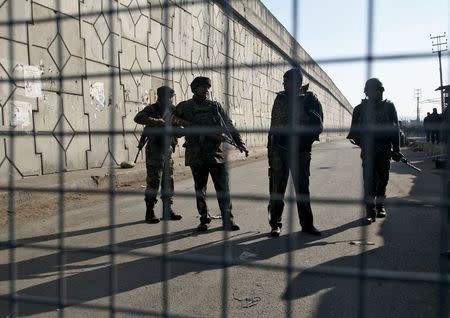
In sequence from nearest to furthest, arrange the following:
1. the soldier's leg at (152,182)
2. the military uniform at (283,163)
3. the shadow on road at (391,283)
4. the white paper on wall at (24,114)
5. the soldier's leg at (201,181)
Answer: the shadow on road at (391,283)
the military uniform at (283,163)
the soldier's leg at (201,181)
the soldier's leg at (152,182)
the white paper on wall at (24,114)

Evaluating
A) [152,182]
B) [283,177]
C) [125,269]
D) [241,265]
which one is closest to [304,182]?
[283,177]

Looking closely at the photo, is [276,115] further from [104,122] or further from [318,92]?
[104,122]

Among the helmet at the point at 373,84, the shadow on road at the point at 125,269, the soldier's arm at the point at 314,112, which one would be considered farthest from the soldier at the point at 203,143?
the helmet at the point at 373,84

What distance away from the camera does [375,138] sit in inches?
126

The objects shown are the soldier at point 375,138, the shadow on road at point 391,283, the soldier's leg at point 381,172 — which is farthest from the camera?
the soldier's leg at point 381,172

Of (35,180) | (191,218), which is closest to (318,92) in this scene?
(191,218)

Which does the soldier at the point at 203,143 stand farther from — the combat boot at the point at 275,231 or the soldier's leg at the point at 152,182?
the soldier's leg at the point at 152,182

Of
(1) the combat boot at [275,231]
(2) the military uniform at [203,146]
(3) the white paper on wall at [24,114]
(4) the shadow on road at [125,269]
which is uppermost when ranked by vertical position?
(3) the white paper on wall at [24,114]

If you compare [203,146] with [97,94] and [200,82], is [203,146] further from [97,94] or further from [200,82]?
[97,94]

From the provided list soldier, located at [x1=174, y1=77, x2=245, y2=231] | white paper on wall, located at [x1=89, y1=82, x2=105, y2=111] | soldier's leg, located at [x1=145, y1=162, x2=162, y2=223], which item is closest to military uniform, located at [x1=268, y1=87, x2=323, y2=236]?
soldier, located at [x1=174, y1=77, x2=245, y2=231]

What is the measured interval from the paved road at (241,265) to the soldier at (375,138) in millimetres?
182

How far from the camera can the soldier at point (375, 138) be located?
105 cm

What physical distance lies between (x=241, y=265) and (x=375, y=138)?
5.56 feet

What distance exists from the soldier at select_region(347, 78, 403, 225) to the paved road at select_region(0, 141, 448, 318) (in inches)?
7.2
